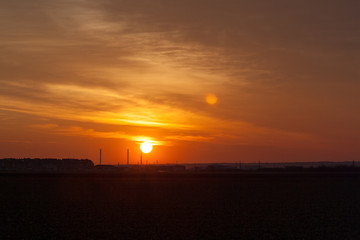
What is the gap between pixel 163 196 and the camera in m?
36.2

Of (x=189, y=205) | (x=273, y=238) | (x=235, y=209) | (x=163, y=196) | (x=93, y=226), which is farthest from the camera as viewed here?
(x=163, y=196)

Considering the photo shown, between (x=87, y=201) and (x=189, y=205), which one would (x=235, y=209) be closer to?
(x=189, y=205)

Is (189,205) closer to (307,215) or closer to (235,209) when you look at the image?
(235,209)

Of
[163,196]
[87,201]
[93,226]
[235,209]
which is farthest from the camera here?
[163,196]

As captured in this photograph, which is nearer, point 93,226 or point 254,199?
point 93,226

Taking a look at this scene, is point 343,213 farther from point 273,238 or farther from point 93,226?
point 93,226

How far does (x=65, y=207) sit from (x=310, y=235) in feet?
54.6

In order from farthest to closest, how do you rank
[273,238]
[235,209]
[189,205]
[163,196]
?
[163,196] < [189,205] < [235,209] < [273,238]

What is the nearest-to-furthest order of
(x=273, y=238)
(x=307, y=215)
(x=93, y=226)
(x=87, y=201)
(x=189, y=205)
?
(x=273, y=238)
(x=93, y=226)
(x=307, y=215)
(x=189, y=205)
(x=87, y=201)

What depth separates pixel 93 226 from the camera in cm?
2178

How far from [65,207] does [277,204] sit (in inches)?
577

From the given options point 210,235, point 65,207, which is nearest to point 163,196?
point 65,207

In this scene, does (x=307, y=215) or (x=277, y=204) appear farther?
(x=277, y=204)

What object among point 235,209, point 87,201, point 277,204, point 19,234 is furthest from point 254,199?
point 19,234
